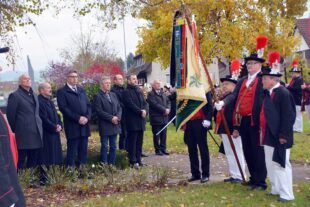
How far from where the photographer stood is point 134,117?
10883 millimetres

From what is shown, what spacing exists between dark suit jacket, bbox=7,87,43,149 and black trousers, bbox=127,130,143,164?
2661mm

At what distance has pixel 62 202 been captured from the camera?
7.42 meters

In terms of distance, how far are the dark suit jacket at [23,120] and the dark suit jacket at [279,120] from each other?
3.95 meters

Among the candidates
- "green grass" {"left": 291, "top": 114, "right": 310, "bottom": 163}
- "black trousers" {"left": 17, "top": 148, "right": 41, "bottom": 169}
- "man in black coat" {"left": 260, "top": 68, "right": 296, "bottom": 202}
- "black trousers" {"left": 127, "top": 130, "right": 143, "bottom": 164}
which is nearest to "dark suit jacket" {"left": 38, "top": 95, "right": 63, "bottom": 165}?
"black trousers" {"left": 17, "top": 148, "right": 41, "bottom": 169}

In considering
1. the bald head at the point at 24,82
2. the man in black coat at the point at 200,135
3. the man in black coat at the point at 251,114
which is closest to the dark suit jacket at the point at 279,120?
the man in black coat at the point at 251,114

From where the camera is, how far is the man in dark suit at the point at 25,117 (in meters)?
8.53

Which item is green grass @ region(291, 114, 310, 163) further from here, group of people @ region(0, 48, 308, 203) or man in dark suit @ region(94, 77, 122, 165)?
man in dark suit @ region(94, 77, 122, 165)

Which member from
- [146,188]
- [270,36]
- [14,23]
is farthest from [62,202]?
[270,36]

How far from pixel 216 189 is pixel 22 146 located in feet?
11.0

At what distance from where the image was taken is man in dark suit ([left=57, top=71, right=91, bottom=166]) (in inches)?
364

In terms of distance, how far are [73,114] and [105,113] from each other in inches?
37.1

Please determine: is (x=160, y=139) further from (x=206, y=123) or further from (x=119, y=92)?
(x=206, y=123)

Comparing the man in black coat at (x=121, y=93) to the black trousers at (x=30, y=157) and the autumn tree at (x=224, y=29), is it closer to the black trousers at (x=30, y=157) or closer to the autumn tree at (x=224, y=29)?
the black trousers at (x=30, y=157)

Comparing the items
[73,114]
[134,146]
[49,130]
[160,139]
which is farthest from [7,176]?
[160,139]
